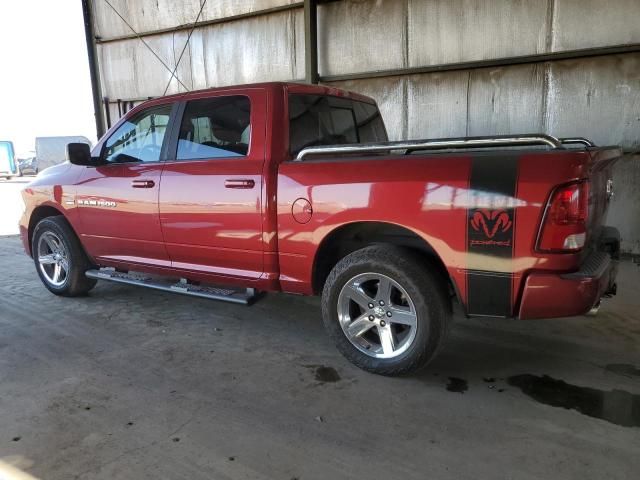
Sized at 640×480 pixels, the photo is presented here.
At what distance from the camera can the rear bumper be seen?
2.67 m

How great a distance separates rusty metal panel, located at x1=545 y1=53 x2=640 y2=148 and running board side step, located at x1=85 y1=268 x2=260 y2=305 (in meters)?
5.04

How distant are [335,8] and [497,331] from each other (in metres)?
6.25

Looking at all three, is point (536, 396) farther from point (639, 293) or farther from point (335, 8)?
point (335, 8)

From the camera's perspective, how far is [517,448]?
8.14 ft

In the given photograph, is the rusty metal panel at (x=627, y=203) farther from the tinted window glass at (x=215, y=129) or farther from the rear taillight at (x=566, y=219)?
the tinted window glass at (x=215, y=129)

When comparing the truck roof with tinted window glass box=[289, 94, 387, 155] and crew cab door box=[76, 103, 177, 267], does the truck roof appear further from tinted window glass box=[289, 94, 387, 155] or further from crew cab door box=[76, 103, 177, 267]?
crew cab door box=[76, 103, 177, 267]

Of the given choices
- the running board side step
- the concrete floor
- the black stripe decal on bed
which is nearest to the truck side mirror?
the running board side step

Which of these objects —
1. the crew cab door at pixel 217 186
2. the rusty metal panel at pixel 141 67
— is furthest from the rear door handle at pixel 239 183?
the rusty metal panel at pixel 141 67

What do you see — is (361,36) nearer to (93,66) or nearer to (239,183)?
(239,183)

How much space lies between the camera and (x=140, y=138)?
4422 millimetres

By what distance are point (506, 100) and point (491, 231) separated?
16.1 ft

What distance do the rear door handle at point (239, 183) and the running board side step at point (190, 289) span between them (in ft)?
2.66

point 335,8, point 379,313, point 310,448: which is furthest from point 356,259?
point 335,8

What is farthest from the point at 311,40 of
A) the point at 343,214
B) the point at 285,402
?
the point at 285,402
